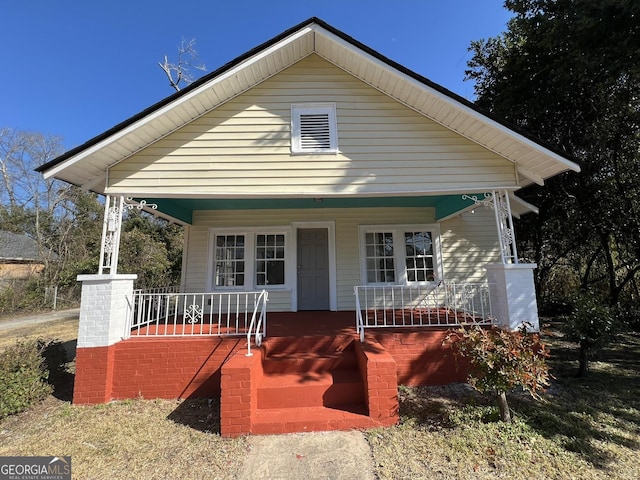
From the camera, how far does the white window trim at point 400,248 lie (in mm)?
8086

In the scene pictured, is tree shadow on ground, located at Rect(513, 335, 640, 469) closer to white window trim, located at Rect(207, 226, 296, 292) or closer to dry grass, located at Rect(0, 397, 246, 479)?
dry grass, located at Rect(0, 397, 246, 479)

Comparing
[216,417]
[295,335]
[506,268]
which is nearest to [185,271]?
[295,335]

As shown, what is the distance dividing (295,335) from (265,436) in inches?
73.5

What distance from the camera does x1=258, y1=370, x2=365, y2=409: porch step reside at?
4199mm

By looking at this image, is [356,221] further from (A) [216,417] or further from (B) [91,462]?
(B) [91,462]

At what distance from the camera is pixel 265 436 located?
375 cm

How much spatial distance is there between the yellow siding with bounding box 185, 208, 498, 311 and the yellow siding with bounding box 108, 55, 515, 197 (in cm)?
251

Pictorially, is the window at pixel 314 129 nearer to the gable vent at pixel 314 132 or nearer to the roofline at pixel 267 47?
the gable vent at pixel 314 132

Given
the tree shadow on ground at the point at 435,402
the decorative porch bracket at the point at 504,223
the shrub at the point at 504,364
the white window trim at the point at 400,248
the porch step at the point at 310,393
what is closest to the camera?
the shrub at the point at 504,364

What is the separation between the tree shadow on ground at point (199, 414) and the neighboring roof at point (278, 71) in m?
4.31

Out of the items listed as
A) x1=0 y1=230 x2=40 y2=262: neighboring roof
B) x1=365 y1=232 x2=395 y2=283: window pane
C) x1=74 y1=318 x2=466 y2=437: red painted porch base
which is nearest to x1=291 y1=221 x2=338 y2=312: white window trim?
x1=365 y1=232 x2=395 y2=283: window pane

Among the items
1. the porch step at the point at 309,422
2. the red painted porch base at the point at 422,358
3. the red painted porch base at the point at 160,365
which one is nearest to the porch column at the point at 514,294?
the red painted porch base at the point at 422,358

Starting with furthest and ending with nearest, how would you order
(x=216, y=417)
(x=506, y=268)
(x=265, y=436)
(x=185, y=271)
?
(x=185, y=271) < (x=506, y=268) < (x=216, y=417) < (x=265, y=436)

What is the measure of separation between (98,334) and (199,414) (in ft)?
6.91
